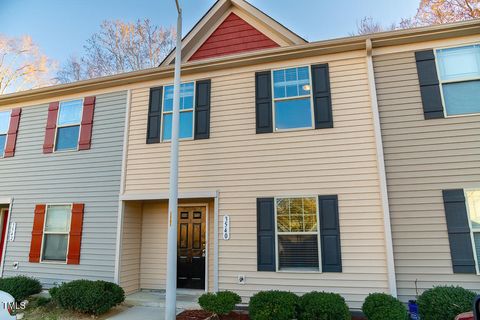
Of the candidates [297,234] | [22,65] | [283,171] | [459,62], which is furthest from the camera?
[22,65]

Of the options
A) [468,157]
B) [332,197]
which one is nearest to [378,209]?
[332,197]

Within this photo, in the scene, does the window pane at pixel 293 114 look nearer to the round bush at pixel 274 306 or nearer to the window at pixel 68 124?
the round bush at pixel 274 306

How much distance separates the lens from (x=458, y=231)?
229 inches

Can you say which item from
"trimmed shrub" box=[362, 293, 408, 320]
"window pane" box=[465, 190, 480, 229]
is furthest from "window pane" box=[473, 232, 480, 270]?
"trimmed shrub" box=[362, 293, 408, 320]

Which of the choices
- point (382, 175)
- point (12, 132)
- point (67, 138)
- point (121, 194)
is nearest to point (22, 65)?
point (12, 132)

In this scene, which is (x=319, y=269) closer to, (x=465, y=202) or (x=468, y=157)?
(x=465, y=202)

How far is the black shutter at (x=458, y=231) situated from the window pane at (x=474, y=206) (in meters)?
0.10

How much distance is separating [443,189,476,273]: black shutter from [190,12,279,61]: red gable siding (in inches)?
222

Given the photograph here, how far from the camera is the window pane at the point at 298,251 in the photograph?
6484mm

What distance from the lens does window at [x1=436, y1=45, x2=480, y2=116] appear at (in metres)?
6.31

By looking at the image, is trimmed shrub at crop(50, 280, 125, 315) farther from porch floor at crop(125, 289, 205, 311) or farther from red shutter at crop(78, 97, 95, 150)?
red shutter at crop(78, 97, 95, 150)

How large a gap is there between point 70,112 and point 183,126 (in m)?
3.74

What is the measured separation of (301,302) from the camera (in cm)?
546

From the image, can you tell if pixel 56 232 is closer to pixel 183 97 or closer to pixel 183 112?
pixel 183 112
